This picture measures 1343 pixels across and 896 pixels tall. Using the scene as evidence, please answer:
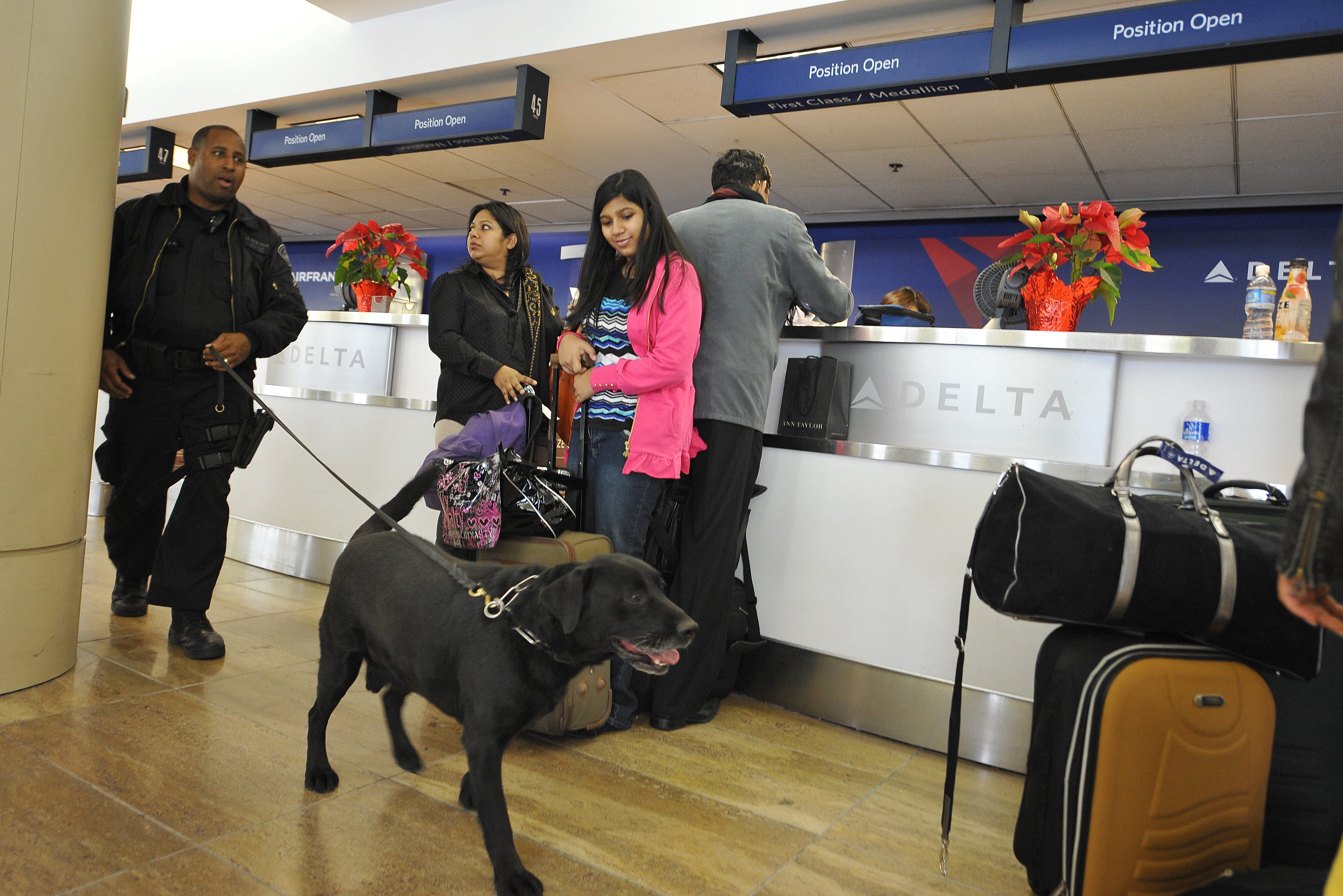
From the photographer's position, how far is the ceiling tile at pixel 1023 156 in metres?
6.04

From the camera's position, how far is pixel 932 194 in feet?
25.0

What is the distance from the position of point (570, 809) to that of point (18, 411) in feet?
6.15

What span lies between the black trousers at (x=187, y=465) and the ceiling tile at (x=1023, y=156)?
5.11m

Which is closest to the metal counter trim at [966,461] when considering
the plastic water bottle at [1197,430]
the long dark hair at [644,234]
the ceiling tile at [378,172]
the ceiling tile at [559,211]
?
the plastic water bottle at [1197,430]

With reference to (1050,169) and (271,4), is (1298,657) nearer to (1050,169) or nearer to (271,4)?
(1050,169)

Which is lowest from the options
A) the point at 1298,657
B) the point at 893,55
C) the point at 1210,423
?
the point at 1298,657

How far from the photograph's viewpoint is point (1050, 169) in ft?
21.6

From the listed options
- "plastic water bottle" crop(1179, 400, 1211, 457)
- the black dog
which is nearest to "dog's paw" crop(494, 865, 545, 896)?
the black dog

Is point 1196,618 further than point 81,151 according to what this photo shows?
No

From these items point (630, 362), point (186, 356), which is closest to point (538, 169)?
point (186, 356)

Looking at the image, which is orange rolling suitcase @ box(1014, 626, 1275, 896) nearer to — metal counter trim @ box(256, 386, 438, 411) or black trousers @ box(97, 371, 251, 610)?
black trousers @ box(97, 371, 251, 610)

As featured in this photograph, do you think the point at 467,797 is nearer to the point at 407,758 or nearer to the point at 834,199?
the point at 407,758

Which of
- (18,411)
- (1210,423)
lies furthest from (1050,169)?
(18,411)

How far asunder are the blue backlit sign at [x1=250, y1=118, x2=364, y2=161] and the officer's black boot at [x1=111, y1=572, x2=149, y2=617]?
366 cm
